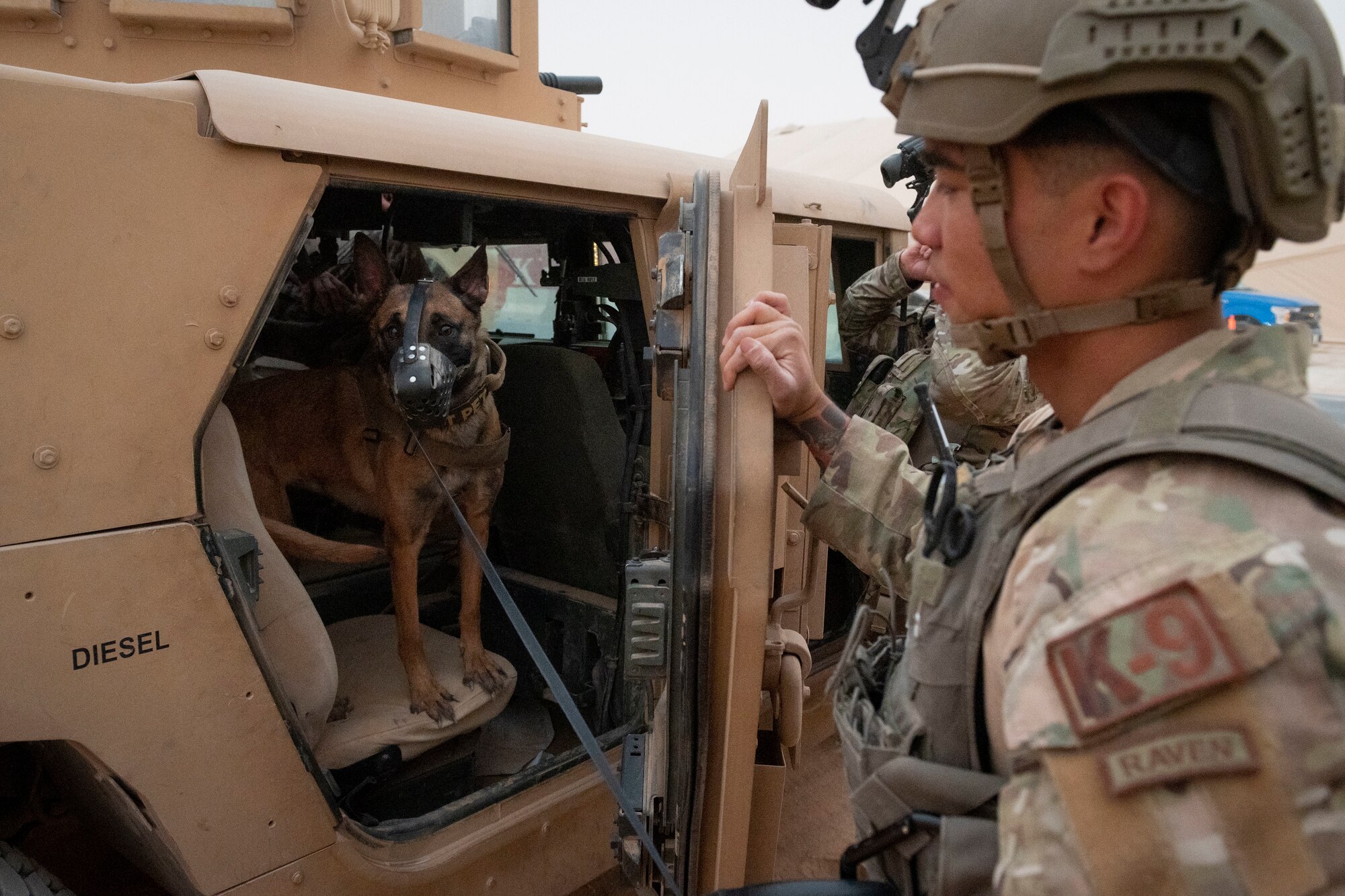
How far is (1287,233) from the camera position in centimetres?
88

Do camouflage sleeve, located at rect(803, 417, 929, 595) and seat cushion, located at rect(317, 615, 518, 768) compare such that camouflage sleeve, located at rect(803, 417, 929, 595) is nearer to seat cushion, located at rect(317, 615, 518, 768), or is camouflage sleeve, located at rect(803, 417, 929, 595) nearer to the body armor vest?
the body armor vest

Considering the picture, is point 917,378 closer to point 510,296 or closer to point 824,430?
point 824,430

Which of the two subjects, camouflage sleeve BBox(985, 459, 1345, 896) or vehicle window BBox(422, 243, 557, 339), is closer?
camouflage sleeve BBox(985, 459, 1345, 896)

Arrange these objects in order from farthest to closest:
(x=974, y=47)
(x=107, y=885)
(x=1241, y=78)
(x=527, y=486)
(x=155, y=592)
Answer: (x=527, y=486) → (x=107, y=885) → (x=155, y=592) → (x=974, y=47) → (x=1241, y=78)

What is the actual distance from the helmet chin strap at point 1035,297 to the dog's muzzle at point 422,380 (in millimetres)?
1660

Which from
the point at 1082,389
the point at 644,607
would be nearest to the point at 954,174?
the point at 1082,389

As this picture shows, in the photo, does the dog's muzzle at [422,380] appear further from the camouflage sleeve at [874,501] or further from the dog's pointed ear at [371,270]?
the camouflage sleeve at [874,501]

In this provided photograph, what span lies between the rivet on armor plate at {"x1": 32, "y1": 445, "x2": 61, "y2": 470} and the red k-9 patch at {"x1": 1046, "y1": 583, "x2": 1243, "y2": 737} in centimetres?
147

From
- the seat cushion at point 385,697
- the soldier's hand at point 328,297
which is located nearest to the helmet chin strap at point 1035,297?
the seat cushion at point 385,697

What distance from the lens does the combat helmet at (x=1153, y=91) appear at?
31.2 inches

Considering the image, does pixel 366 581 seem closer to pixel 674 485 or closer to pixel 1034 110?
pixel 674 485

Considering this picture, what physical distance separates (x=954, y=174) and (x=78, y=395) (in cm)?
136

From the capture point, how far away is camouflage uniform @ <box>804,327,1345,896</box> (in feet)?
2.21

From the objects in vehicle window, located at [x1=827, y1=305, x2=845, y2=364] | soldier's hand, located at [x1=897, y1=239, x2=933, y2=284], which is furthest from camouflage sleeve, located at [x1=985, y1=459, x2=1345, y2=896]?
vehicle window, located at [x1=827, y1=305, x2=845, y2=364]
